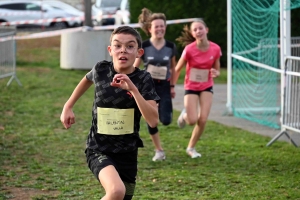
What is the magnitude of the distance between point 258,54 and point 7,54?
582 centimetres

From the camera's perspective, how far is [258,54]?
526 inches

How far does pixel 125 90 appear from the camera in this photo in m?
4.82

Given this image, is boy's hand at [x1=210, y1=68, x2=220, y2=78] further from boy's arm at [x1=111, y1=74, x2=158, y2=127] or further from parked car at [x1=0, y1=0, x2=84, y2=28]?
parked car at [x1=0, y1=0, x2=84, y2=28]

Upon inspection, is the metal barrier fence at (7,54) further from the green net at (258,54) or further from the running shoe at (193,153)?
the running shoe at (193,153)

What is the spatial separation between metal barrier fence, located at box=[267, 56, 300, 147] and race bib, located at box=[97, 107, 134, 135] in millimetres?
4243

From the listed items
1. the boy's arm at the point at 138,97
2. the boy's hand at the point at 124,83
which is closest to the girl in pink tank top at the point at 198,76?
the boy's arm at the point at 138,97

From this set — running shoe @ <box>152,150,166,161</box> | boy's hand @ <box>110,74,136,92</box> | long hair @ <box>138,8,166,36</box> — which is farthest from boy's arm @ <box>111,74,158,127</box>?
long hair @ <box>138,8,166,36</box>

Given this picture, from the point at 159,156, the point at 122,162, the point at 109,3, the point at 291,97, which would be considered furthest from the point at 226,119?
the point at 109,3

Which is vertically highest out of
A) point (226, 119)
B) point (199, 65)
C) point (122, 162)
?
point (199, 65)

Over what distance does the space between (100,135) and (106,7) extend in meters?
26.1

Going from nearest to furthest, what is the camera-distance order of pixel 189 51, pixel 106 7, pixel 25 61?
pixel 189 51
pixel 25 61
pixel 106 7

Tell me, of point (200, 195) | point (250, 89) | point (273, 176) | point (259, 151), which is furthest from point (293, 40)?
point (200, 195)

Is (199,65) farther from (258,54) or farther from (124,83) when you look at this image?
(258,54)

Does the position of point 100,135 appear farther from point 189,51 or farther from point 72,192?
point 189,51
